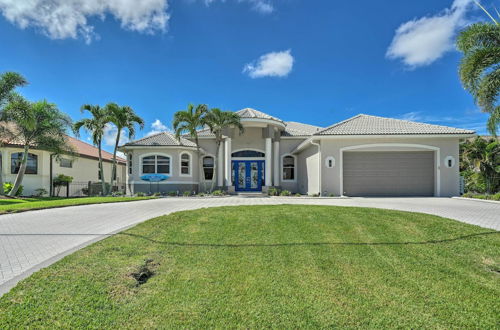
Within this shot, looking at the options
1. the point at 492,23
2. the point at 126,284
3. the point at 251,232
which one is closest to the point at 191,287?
the point at 126,284

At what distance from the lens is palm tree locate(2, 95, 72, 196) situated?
15.4m

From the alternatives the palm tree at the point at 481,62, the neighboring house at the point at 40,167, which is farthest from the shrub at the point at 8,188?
the palm tree at the point at 481,62

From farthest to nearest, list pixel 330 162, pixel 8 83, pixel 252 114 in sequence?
1. pixel 252 114
2. pixel 330 162
3. pixel 8 83

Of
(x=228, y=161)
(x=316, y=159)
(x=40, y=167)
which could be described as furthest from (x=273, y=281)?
(x=40, y=167)

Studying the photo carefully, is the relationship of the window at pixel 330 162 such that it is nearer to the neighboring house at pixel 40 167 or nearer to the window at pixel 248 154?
the window at pixel 248 154

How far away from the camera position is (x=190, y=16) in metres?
13.1

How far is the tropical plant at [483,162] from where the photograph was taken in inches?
704

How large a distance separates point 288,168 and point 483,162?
13.5 metres

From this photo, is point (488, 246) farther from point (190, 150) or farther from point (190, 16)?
point (190, 150)

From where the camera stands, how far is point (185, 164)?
21141 millimetres

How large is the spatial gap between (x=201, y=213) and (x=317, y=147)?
1062 cm

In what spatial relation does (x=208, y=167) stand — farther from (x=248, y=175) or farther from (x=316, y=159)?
(x=316, y=159)

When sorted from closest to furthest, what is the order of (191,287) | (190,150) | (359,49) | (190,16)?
(191,287) < (190,16) < (359,49) < (190,150)

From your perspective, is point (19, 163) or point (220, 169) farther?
point (220, 169)
